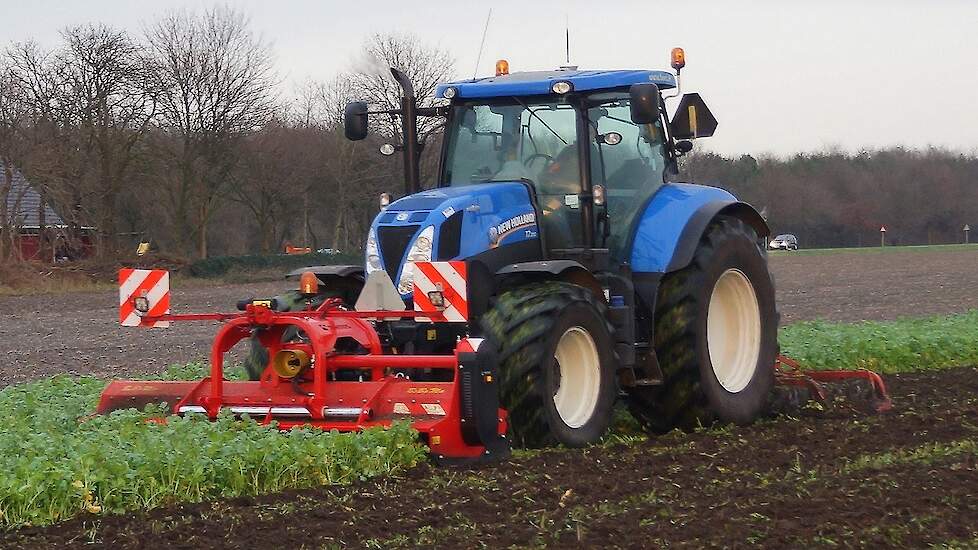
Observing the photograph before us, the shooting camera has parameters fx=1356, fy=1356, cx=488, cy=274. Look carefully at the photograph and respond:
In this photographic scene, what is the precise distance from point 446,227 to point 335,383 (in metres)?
1.15

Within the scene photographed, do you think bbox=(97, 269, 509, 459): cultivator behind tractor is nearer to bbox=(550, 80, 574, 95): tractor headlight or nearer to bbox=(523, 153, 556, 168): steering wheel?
bbox=(523, 153, 556, 168): steering wheel

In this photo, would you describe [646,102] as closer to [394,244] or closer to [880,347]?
[394,244]

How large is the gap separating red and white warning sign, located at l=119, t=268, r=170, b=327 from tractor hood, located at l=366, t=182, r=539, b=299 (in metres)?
1.23

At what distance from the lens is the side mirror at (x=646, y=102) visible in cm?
795

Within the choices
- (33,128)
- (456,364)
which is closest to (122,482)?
(456,364)

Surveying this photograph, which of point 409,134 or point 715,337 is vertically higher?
point 409,134

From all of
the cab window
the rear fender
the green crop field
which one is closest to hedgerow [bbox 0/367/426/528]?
the green crop field

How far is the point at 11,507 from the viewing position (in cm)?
555

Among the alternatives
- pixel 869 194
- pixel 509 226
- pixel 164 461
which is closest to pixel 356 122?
pixel 509 226

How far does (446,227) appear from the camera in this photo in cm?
786

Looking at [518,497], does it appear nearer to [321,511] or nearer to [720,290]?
[321,511]

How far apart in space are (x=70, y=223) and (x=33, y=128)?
118 inches

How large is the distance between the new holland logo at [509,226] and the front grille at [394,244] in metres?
0.48

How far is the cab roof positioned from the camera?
27.8 feet
